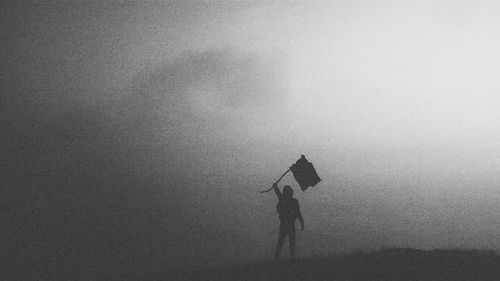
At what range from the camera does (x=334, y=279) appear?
38.9 ft

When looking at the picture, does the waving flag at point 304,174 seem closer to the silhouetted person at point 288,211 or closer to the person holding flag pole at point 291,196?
the person holding flag pole at point 291,196

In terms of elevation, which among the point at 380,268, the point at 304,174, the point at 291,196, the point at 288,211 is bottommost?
the point at 380,268

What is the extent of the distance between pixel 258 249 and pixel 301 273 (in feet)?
571

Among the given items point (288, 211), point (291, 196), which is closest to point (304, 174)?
point (291, 196)

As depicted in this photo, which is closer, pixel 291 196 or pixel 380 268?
pixel 380 268

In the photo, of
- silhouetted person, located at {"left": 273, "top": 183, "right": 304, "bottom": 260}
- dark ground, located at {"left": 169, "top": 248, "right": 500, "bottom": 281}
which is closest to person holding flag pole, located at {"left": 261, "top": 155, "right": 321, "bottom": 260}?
silhouetted person, located at {"left": 273, "top": 183, "right": 304, "bottom": 260}

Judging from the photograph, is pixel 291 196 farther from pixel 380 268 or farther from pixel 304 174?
pixel 380 268

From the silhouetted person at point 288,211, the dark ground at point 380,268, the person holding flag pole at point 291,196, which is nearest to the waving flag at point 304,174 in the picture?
the person holding flag pole at point 291,196

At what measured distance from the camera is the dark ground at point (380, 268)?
472 inches

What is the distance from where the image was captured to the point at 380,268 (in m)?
12.6

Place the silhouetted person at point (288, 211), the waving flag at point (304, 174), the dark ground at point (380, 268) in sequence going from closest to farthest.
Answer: the dark ground at point (380, 268)
the waving flag at point (304, 174)
the silhouetted person at point (288, 211)

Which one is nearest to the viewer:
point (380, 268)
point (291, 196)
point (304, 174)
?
point (380, 268)

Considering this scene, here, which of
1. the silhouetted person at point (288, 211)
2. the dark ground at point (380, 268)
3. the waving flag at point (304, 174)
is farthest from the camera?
the silhouetted person at point (288, 211)

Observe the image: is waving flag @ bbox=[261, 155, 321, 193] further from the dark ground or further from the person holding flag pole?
the dark ground
